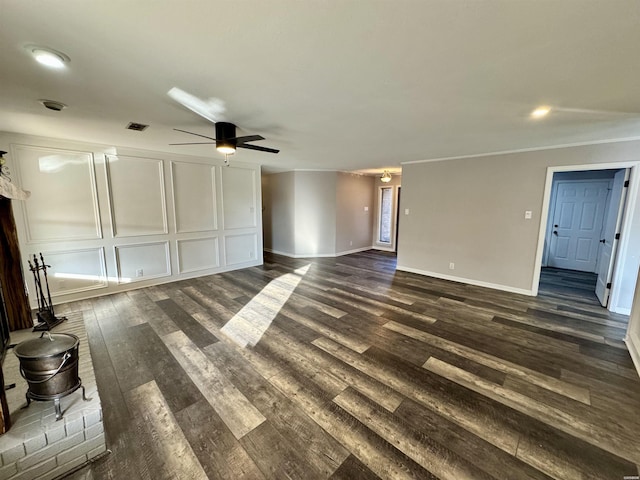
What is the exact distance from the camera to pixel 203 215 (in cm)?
528

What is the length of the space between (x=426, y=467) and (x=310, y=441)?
0.71 meters

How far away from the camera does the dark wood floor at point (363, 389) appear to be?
5.03ft

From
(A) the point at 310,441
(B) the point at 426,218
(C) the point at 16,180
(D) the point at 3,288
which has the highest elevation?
(C) the point at 16,180

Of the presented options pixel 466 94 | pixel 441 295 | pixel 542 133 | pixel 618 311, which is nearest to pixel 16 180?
pixel 466 94

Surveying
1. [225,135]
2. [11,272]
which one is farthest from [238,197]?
[11,272]

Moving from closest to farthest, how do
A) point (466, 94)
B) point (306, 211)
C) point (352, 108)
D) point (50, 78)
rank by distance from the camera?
point (50, 78) < point (466, 94) < point (352, 108) < point (306, 211)

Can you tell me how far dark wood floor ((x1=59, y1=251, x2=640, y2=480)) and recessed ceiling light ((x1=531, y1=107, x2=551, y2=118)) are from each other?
2445 millimetres

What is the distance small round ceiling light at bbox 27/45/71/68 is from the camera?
156 centimetres

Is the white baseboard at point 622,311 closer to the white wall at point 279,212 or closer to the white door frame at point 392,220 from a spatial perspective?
the white door frame at point 392,220

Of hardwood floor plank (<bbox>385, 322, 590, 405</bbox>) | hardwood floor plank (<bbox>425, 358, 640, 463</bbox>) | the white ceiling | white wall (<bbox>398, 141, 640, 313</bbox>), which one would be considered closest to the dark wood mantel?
the white ceiling

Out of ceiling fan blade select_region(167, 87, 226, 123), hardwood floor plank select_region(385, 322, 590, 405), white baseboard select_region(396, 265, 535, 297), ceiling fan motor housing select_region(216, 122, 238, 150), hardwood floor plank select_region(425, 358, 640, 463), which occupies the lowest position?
hardwood floor plank select_region(425, 358, 640, 463)

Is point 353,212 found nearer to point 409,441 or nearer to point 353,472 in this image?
point 409,441

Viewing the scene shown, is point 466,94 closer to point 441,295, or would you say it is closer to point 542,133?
point 542,133

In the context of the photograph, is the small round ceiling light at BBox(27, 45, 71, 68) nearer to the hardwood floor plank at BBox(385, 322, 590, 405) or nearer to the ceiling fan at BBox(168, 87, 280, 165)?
the ceiling fan at BBox(168, 87, 280, 165)
